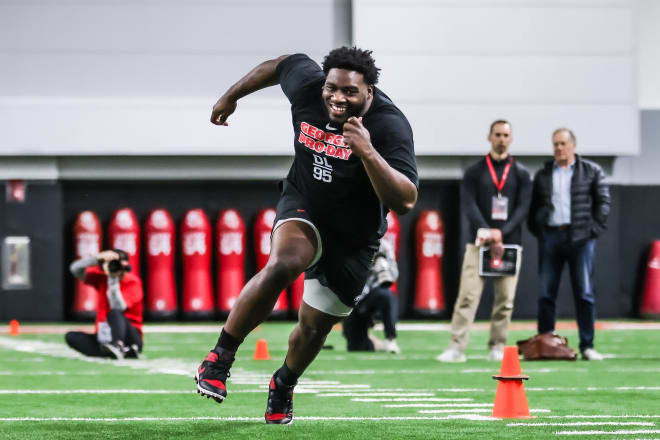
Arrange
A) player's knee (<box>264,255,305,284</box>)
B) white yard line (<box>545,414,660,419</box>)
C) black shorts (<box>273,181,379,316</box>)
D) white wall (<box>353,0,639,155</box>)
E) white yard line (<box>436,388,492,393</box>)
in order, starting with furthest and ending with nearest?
white wall (<box>353,0,639,155</box>), white yard line (<box>436,388,492,393</box>), white yard line (<box>545,414,660,419</box>), black shorts (<box>273,181,379,316</box>), player's knee (<box>264,255,305,284</box>)

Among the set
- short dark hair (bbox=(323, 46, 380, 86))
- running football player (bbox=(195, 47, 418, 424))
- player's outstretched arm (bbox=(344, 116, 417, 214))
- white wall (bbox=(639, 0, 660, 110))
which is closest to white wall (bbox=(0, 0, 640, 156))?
white wall (bbox=(639, 0, 660, 110))

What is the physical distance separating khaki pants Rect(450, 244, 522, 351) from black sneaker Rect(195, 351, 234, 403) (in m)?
5.75

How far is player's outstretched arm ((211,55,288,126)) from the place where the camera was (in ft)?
22.5

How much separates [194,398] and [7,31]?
12692 millimetres

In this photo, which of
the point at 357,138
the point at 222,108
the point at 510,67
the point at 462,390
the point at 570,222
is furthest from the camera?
the point at 510,67

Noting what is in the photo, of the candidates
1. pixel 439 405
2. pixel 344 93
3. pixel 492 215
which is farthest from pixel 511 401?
pixel 492 215

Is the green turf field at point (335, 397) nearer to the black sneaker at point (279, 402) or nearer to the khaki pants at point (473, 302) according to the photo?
the black sneaker at point (279, 402)

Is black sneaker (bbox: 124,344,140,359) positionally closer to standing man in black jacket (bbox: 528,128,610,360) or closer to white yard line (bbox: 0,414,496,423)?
standing man in black jacket (bbox: 528,128,610,360)

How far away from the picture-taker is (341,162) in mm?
6191

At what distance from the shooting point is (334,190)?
6250 millimetres

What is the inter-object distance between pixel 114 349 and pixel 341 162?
6.05m

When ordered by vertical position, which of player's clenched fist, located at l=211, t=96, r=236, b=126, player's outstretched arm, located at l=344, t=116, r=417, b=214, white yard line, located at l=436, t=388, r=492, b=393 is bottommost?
white yard line, located at l=436, t=388, r=492, b=393

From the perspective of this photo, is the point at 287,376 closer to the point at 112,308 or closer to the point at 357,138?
the point at 357,138

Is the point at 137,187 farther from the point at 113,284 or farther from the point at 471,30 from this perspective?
the point at 113,284
